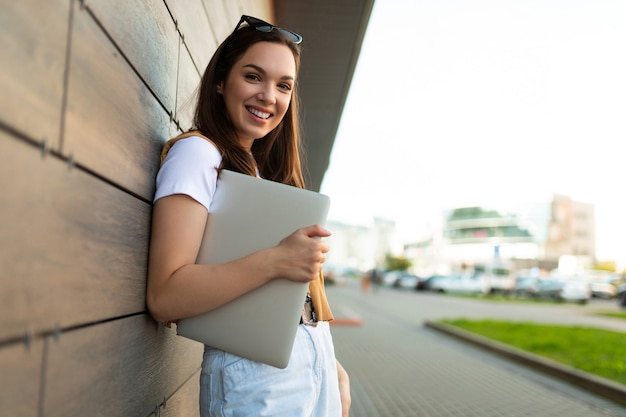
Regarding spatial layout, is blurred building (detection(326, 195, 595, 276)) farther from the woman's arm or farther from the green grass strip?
the woman's arm

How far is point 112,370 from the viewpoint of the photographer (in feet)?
4.07

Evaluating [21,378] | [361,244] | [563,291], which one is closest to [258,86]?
[21,378]

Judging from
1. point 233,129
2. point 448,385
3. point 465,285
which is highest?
point 233,129

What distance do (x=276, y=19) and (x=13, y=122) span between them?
5.04 m

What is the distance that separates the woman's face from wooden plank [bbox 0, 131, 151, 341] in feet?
1.77

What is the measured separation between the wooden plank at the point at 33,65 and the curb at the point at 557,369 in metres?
6.66

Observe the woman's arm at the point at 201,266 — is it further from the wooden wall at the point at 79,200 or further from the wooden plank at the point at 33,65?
the wooden plank at the point at 33,65

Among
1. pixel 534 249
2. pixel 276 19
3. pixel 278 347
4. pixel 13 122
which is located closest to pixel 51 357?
pixel 13 122

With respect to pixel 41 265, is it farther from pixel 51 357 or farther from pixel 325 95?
pixel 325 95

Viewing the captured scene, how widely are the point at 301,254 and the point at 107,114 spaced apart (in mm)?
532

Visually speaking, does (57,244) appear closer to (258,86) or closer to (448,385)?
(258,86)

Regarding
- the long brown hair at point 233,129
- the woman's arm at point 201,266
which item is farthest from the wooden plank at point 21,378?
the long brown hair at point 233,129

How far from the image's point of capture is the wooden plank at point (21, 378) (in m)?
0.77

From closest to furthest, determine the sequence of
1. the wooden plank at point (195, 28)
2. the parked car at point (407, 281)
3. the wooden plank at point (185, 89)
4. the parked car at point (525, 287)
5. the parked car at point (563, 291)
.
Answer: the wooden plank at point (195, 28)
the wooden plank at point (185, 89)
the parked car at point (563, 291)
the parked car at point (525, 287)
the parked car at point (407, 281)
